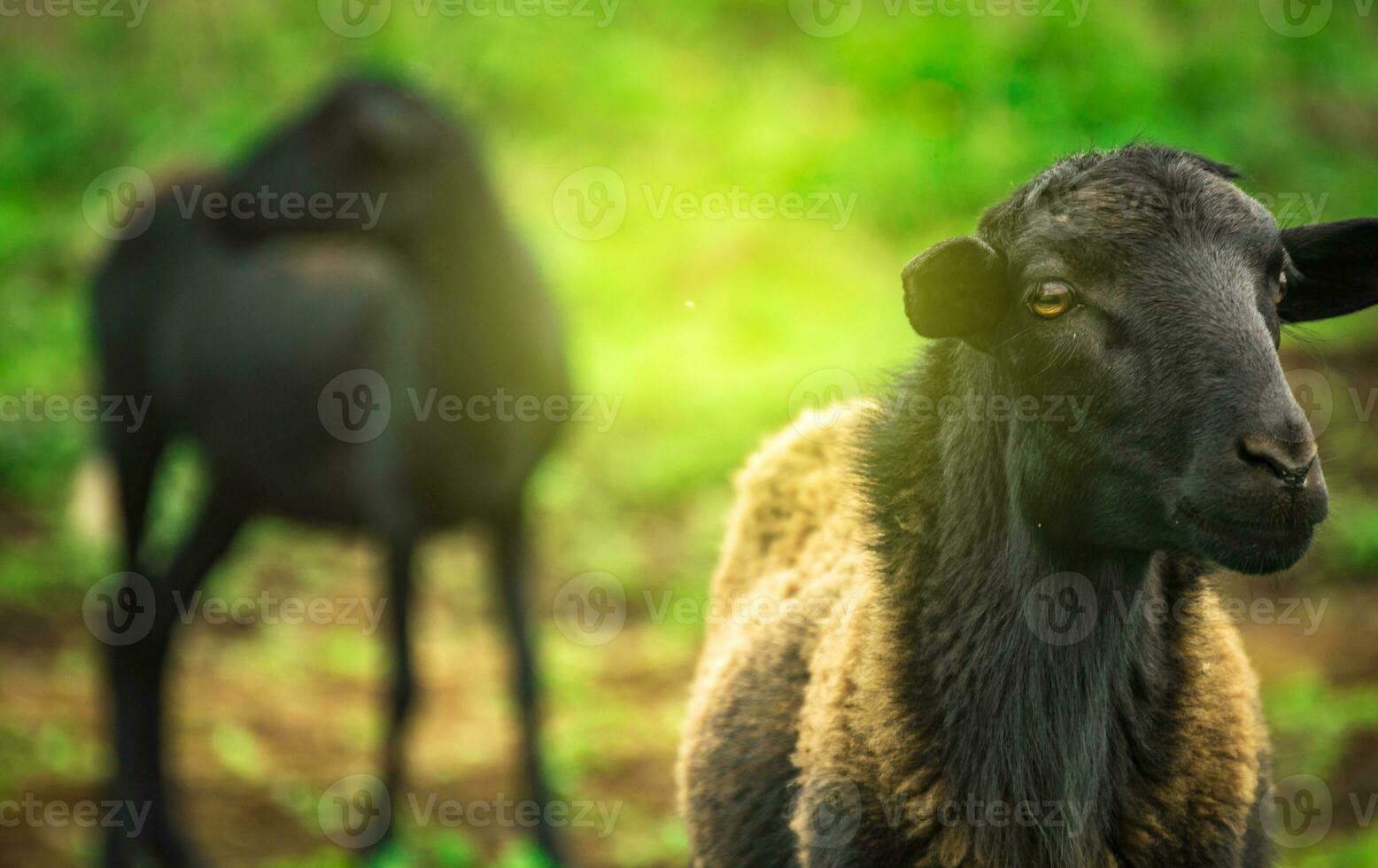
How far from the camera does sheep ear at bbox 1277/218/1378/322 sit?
3.18 metres

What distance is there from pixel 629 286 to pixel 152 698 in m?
7.44

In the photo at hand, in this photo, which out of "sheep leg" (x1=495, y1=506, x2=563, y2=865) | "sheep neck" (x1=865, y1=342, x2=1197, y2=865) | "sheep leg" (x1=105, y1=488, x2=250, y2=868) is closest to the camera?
"sheep neck" (x1=865, y1=342, x2=1197, y2=865)

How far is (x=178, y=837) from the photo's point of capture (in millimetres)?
6871

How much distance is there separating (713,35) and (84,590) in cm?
1044

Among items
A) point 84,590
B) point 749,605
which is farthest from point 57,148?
point 749,605

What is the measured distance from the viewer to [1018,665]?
313 cm

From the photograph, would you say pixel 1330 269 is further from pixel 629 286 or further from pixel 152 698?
pixel 629 286

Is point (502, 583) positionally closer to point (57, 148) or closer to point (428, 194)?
point (428, 194)

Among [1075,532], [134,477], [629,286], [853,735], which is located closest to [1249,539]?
[1075,532]

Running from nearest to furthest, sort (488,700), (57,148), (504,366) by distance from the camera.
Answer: (504,366), (488,700), (57,148)

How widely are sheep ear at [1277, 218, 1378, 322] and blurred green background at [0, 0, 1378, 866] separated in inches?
15.7

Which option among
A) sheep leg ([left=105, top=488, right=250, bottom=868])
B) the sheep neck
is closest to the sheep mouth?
the sheep neck

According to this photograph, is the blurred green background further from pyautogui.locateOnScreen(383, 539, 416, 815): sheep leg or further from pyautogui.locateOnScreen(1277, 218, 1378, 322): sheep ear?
pyautogui.locateOnScreen(383, 539, 416, 815): sheep leg

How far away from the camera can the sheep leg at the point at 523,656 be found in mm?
6656
